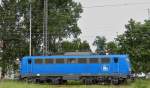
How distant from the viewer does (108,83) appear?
5119 centimetres

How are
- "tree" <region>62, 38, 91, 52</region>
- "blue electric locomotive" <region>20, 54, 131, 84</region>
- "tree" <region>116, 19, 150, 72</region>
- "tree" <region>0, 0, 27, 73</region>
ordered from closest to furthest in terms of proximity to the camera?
1. "blue electric locomotive" <region>20, 54, 131, 84</region>
2. "tree" <region>116, 19, 150, 72</region>
3. "tree" <region>0, 0, 27, 73</region>
4. "tree" <region>62, 38, 91, 52</region>

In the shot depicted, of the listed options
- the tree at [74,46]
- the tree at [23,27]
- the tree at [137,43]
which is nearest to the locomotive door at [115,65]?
the tree at [137,43]

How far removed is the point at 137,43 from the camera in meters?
65.1

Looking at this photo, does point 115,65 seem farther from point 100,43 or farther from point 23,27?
point 100,43

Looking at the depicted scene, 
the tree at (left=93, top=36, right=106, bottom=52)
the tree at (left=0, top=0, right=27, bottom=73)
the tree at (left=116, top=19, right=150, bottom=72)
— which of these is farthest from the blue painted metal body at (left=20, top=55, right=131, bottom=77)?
the tree at (left=93, top=36, right=106, bottom=52)

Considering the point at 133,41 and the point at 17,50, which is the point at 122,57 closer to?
the point at 133,41

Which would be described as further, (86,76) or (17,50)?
(17,50)

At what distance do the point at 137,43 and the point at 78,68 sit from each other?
14998mm

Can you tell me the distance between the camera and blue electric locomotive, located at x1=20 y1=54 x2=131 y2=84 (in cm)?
5125

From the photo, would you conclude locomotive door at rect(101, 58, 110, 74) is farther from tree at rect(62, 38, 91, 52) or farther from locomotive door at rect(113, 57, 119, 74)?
tree at rect(62, 38, 91, 52)

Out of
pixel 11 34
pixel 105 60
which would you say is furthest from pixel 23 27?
pixel 105 60

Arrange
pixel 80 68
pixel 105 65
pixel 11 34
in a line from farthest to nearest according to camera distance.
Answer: pixel 11 34 < pixel 80 68 < pixel 105 65

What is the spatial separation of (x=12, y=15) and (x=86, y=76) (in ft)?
84.4

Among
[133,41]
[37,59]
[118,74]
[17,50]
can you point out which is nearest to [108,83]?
[118,74]
